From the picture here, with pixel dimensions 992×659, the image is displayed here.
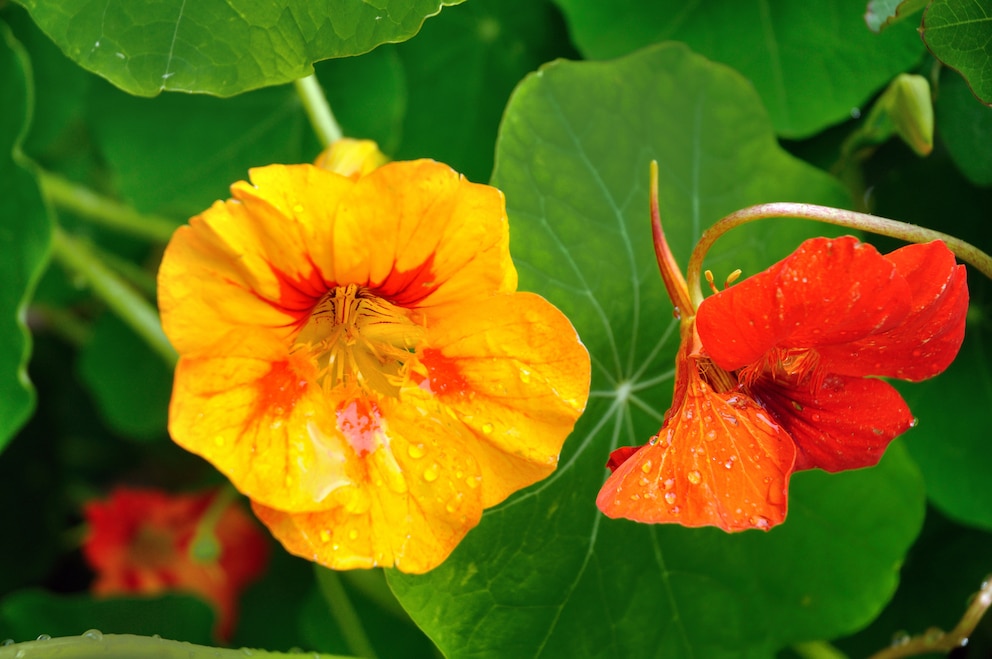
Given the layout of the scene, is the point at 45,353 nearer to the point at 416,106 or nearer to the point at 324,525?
the point at 416,106

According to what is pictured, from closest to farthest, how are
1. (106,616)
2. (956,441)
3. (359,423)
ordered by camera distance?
(359,423)
(956,441)
(106,616)

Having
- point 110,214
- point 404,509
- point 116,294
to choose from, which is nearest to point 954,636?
point 404,509

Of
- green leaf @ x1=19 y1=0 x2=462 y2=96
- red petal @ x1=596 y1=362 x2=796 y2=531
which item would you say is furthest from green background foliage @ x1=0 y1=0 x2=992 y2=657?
red petal @ x1=596 y1=362 x2=796 y2=531

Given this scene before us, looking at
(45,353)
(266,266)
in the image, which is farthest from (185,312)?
(45,353)

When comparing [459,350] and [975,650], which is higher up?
[459,350]

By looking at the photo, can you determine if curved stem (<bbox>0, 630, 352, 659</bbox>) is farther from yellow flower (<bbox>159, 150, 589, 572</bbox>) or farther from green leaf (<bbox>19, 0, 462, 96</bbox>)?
green leaf (<bbox>19, 0, 462, 96</bbox>)

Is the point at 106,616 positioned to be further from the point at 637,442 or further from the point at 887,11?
the point at 887,11
